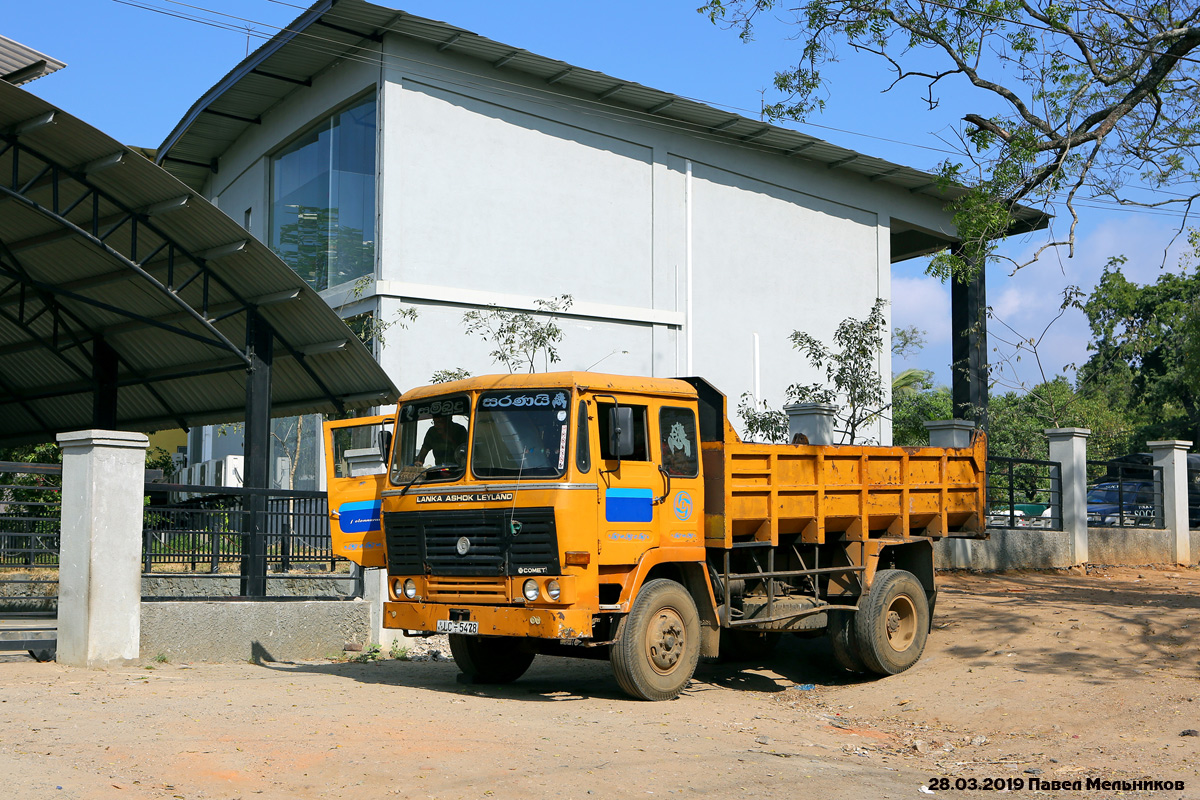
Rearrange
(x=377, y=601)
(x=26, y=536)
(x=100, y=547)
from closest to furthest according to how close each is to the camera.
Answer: (x=100, y=547) < (x=26, y=536) < (x=377, y=601)

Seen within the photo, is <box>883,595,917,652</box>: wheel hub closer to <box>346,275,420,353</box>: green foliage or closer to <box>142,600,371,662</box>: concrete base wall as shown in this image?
<box>142,600,371,662</box>: concrete base wall

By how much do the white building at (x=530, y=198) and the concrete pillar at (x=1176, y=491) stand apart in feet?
19.1

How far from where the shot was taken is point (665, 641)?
9516 millimetres

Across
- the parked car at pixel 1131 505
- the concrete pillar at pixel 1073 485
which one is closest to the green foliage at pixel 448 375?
the concrete pillar at pixel 1073 485

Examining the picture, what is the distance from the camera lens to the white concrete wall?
18.8m

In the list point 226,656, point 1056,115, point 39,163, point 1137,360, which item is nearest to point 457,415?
point 226,656

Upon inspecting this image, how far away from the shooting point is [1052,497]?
19.9 metres

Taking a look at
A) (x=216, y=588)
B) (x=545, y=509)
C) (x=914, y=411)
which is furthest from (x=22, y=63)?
(x=914, y=411)

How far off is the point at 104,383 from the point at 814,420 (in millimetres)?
11175

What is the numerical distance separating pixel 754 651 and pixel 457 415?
4891 mm

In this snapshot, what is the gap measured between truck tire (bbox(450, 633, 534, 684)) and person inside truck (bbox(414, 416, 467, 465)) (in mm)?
1835

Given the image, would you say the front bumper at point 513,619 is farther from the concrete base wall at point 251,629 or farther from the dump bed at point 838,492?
the concrete base wall at point 251,629

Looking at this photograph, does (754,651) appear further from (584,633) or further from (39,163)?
(39,163)

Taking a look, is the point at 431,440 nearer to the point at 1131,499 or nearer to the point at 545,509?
the point at 545,509
